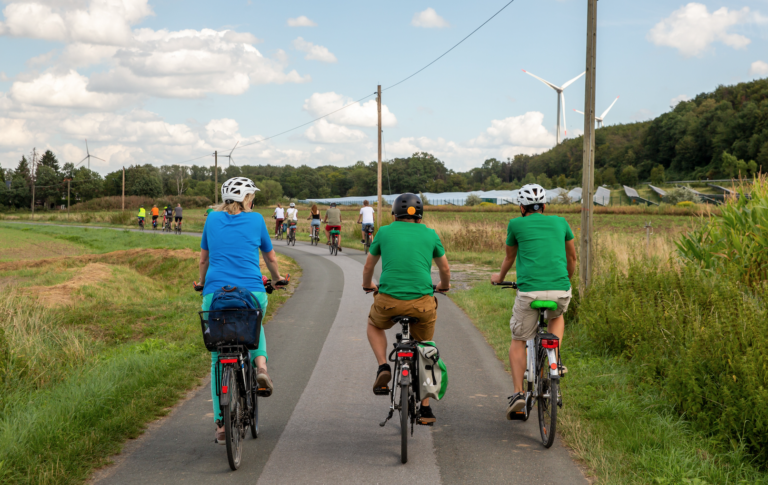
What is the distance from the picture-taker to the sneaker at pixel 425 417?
15.0ft

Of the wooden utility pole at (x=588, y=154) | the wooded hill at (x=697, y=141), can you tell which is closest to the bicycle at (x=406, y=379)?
the wooden utility pole at (x=588, y=154)

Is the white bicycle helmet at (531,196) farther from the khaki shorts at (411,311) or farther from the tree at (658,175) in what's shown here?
the tree at (658,175)

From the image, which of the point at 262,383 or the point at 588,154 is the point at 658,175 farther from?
the point at 262,383

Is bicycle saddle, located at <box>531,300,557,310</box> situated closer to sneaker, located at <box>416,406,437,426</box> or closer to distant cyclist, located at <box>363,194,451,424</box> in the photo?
distant cyclist, located at <box>363,194,451,424</box>

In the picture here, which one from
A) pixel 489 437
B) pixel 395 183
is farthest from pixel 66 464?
pixel 395 183

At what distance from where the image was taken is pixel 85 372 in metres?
6.23

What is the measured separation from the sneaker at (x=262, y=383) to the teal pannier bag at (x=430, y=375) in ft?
3.81

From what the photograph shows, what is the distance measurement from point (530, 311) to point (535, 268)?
38cm

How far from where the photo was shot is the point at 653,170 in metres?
124

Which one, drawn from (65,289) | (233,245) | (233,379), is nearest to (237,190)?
(233,245)

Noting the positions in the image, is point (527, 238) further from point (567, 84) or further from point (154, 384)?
point (567, 84)

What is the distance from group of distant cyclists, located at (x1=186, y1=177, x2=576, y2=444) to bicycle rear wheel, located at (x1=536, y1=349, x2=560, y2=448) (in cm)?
17

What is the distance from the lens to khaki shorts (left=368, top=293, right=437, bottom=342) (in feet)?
14.7

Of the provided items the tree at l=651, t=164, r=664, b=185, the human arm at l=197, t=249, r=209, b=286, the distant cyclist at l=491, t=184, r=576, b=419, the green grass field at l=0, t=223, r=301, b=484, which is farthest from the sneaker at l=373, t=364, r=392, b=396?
the tree at l=651, t=164, r=664, b=185
